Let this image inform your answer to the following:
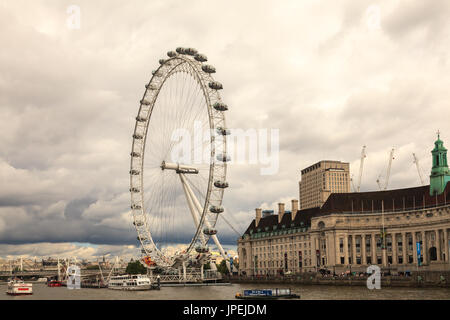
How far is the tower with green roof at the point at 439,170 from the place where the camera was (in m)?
119

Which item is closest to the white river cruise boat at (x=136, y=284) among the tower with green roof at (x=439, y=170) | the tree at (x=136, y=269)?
the tree at (x=136, y=269)

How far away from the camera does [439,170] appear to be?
121 meters

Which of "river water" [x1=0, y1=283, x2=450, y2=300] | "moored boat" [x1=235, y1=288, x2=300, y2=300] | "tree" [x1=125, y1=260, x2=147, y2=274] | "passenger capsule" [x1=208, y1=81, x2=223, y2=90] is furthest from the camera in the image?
"tree" [x1=125, y1=260, x2=147, y2=274]

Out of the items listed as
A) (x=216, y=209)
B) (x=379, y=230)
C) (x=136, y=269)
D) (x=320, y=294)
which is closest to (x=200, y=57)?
(x=216, y=209)

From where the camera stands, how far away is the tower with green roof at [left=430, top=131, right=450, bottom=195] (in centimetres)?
11944

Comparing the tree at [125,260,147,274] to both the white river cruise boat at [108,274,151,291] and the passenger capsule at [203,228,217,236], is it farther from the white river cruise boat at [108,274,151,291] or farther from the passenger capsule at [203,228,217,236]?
the passenger capsule at [203,228,217,236]

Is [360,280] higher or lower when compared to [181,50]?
lower

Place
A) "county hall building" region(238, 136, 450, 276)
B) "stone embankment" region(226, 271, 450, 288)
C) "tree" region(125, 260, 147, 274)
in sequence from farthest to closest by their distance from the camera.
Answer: "tree" region(125, 260, 147, 274) < "county hall building" region(238, 136, 450, 276) < "stone embankment" region(226, 271, 450, 288)

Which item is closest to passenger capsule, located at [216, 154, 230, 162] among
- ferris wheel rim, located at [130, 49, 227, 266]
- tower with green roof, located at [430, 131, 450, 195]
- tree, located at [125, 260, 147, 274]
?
ferris wheel rim, located at [130, 49, 227, 266]

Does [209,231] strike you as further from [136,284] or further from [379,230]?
[379,230]

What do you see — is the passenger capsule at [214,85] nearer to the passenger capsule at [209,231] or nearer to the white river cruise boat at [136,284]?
the passenger capsule at [209,231]
